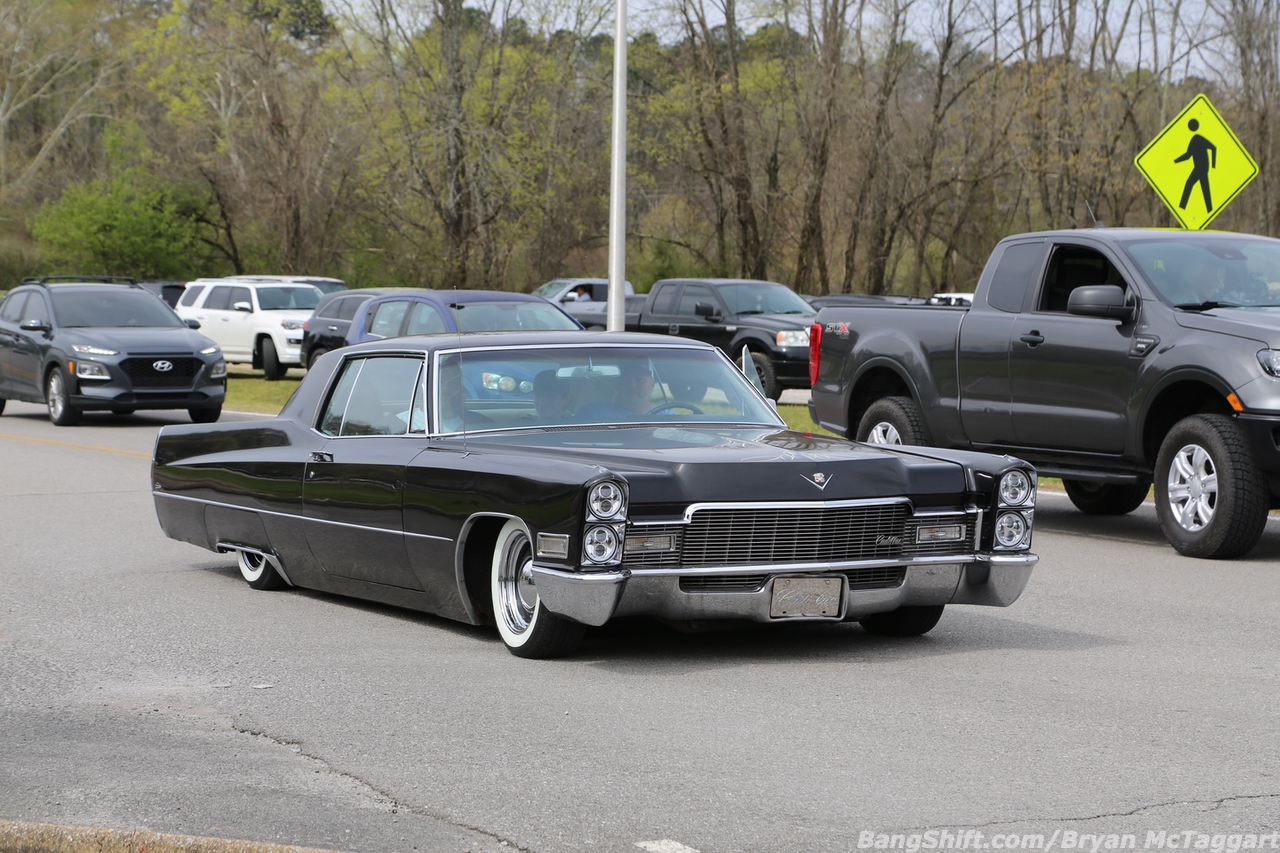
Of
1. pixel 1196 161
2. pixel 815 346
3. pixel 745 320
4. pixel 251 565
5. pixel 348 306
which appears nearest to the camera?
pixel 251 565

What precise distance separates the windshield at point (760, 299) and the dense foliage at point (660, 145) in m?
17.3

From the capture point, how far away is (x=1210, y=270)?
449 inches

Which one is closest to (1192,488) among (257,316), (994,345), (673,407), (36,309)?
(994,345)

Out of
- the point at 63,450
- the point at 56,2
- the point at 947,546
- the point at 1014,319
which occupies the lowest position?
the point at 63,450

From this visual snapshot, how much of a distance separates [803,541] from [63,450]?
43.1ft

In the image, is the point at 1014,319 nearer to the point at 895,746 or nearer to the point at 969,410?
the point at 969,410

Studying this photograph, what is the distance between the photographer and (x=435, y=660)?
706 centimetres

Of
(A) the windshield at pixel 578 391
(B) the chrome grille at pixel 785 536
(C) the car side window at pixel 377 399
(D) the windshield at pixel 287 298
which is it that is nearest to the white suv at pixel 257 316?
(D) the windshield at pixel 287 298

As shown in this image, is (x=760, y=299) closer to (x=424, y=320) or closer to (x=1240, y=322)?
(x=424, y=320)

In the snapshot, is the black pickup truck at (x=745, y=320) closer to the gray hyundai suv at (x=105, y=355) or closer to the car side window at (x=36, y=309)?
the gray hyundai suv at (x=105, y=355)

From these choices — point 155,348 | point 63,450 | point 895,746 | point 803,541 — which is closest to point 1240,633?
point 803,541

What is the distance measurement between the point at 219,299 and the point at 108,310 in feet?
37.2

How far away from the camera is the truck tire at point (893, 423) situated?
1279 cm

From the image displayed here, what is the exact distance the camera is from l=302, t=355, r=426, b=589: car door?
7723mm
